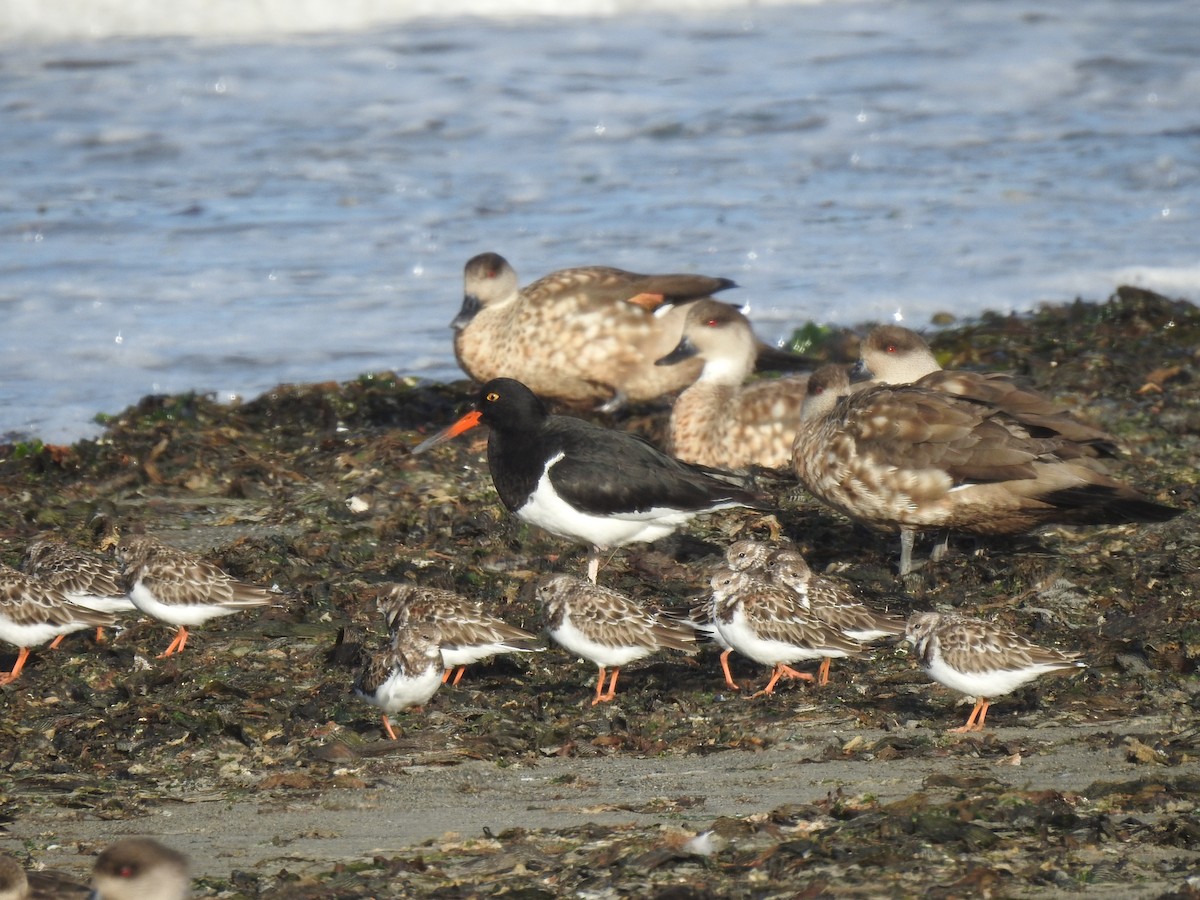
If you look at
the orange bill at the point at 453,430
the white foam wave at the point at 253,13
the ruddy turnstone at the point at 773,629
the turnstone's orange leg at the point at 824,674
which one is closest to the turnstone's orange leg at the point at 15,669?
the orange bill at the point at 453,430

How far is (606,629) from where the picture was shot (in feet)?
20.6

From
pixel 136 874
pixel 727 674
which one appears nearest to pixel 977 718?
pixel 727 674

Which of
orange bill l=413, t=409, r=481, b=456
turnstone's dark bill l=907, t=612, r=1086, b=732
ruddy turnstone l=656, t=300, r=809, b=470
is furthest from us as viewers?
ruddy turnstone l=656, t=300, r=809, b=470

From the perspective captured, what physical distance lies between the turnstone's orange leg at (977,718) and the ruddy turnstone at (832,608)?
1.93 feet

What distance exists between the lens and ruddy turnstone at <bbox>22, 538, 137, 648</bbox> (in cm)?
695

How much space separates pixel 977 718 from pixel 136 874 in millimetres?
3090

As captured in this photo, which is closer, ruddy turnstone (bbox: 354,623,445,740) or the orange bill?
ruddy turnstone (bbox: 354,623,445,740)

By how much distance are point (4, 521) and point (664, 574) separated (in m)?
3.50

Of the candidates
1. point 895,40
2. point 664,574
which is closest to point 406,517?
point 664,574

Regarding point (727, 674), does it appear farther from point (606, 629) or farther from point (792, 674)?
point (606, 629)

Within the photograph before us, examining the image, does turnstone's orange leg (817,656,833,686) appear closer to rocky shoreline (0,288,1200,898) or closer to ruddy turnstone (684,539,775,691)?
rocky shoreline (0,288,1200,898)

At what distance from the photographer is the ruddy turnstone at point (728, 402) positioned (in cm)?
947

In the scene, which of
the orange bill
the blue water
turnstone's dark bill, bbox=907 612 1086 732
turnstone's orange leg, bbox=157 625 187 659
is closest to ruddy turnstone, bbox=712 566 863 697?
turnstone's dark bill, bbox=907 612 1086 732

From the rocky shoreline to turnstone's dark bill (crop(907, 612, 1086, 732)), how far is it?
16 cm
